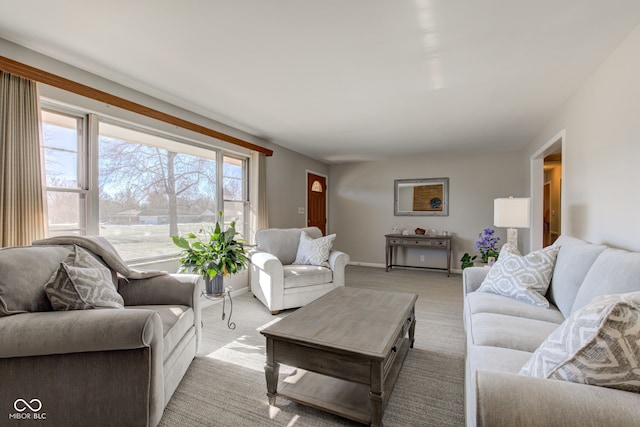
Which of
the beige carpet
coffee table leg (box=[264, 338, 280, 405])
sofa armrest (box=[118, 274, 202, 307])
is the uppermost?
sofa armrest (box=[118, 274, 202, 307])

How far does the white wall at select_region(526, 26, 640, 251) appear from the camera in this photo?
1.87 metres

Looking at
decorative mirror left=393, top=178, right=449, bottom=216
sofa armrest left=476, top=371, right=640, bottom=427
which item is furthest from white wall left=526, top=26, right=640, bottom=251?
decorative mirror left=393, top=178, right=449, bottom=216

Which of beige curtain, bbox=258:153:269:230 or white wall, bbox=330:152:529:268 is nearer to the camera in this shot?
beige curtain, bbox=258:153:269:230

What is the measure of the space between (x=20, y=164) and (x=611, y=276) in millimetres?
3469

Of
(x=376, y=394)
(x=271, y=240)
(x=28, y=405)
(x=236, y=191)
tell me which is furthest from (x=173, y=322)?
(x=236, y=191)

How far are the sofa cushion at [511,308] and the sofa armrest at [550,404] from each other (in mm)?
1144

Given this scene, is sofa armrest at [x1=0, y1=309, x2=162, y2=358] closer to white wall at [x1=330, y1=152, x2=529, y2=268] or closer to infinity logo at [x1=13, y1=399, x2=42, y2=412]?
infinity logo at [x1=13, y1=399, x2=42, y2=412]

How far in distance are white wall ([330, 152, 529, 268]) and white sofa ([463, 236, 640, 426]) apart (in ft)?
10.6

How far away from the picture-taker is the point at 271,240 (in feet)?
12.8

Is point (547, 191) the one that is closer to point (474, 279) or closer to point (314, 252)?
point (474, 279)

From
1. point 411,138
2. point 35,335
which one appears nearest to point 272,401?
point 35,335

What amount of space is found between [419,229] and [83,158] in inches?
203

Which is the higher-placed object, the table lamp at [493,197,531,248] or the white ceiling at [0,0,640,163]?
the white ceiling at [0,0,640,163]

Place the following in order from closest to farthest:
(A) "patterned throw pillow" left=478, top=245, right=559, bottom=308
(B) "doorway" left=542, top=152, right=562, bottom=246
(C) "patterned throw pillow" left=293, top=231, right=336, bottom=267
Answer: (A) "patterned throw pillow" left=478, top=245, right=559, bottom=308 → (C) "patterned throw pillow" left=293, top=231, right=336, bottom=267 → (B) "doorway" left=542, top=152, right=562, bottom=246
